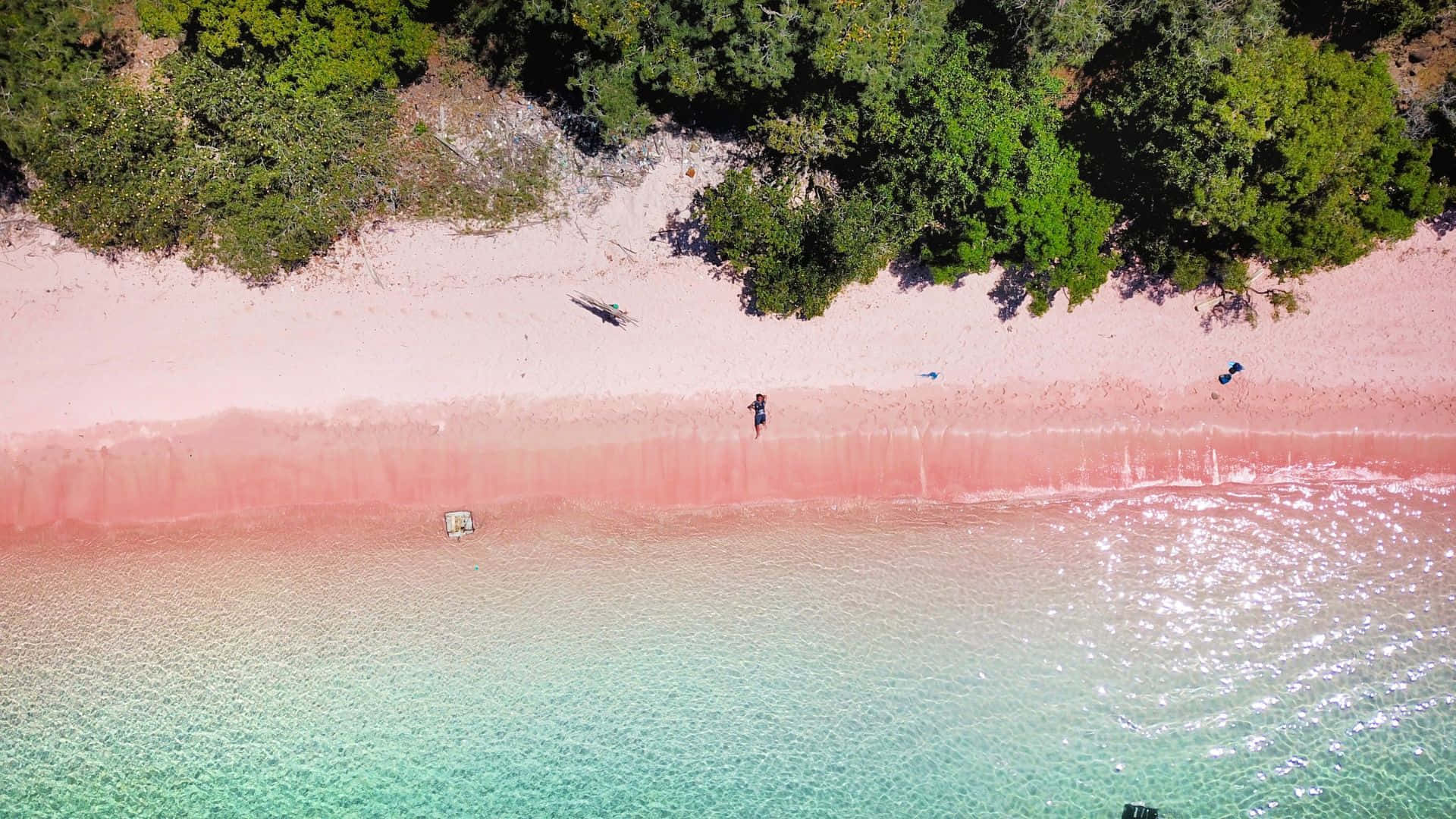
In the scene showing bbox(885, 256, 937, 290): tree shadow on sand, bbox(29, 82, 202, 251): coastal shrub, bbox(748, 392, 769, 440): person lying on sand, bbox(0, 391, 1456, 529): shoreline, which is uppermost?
bbox(29, 82, 202, 251): coastal shrub

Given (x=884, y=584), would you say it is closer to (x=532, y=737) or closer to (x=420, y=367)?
(x=532, y=737)

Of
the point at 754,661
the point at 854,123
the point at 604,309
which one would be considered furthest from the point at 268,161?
the point at 754,661

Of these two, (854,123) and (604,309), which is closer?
(854,123)

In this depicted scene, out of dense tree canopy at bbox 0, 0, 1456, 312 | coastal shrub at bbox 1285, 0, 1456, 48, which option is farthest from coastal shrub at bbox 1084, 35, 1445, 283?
coastal shrub at bbox 1285, 0, 1456, 48

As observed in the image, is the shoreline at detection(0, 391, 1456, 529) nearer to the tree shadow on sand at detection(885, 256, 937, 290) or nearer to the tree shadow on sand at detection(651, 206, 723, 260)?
the tree shadow on sand at detection(885, 256, 937, 290)

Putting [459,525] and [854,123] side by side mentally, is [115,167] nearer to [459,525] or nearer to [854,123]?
[459,525]

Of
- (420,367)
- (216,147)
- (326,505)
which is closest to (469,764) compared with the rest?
(326,505)
